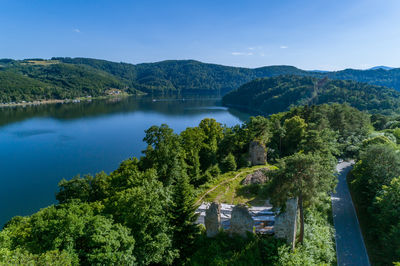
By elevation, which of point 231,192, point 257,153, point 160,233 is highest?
point 257,153

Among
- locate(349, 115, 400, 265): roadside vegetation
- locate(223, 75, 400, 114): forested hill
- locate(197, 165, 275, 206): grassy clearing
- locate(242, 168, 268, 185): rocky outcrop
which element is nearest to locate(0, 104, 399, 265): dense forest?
locate(349, 115, 400, 265): roadside vegetation

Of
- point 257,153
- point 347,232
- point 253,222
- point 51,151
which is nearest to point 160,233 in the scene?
point 253,222

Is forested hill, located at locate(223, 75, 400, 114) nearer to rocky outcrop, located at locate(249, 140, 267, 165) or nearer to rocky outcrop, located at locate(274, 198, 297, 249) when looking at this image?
rocky outcrop, located at locate(249, 140, 267, 165)

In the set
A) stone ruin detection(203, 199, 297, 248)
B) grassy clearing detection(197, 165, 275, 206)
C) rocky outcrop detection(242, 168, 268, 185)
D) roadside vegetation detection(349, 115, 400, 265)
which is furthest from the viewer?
rocky outcrop detection(242, 168, 268, 185)

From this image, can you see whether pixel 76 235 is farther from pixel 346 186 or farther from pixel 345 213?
pixel 346 186

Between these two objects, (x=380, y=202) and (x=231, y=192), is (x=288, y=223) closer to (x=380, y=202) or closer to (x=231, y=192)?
(x=380, y=202)

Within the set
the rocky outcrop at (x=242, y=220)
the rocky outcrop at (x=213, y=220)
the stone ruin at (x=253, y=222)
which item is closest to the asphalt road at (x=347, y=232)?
the stone ruin at (x=253, y=222)

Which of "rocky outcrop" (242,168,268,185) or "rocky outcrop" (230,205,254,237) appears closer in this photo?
"rocky outcrop" (230,205,254,237)
